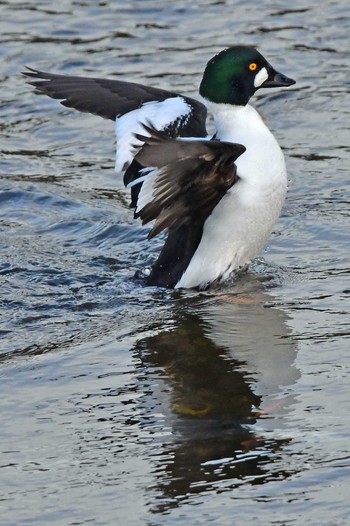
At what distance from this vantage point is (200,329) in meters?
6.62

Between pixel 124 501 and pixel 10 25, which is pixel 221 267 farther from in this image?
pixel 10 25

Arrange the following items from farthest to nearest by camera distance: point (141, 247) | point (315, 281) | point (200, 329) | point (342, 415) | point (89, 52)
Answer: point (89, 52) < point (141, 247) < point (315, 281) < point (200, 329) < point (342, 415)

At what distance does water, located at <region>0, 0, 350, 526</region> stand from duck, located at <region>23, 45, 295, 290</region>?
7.8 inches

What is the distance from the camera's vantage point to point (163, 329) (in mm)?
6652

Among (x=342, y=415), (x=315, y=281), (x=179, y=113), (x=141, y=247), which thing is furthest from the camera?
(x=141, y=247)

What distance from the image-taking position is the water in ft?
15.3

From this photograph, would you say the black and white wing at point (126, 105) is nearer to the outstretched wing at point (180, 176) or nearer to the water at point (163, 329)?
the outstretched wing at point (180, 176)

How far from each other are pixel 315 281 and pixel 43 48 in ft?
18.4

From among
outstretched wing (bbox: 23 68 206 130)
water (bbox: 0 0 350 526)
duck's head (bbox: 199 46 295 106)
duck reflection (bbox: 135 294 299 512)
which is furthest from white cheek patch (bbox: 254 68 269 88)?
duck reflection (bbox: 135 294 299 512)

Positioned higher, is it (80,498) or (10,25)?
(10,25)

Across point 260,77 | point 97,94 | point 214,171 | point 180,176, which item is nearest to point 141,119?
point 97,94

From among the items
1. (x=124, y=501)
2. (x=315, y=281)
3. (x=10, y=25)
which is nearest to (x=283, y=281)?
(x=315, y=281)

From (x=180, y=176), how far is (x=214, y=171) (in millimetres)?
260

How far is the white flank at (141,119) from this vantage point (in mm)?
7348
